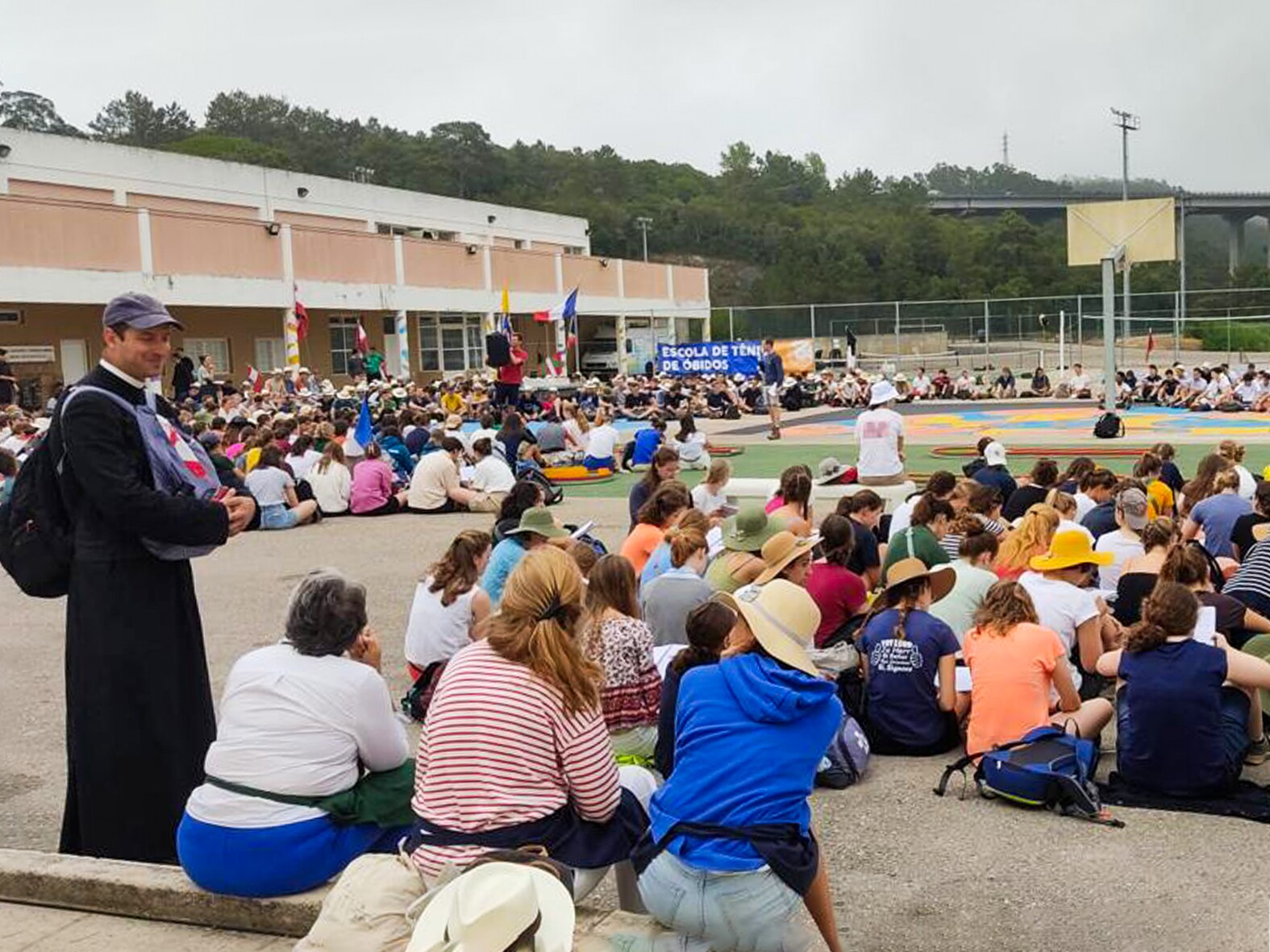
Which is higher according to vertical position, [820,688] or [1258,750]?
[820,688]

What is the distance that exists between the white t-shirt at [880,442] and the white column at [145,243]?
2504 cm

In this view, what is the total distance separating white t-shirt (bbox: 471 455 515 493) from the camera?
17.1m

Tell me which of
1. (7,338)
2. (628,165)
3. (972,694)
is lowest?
(972,694)

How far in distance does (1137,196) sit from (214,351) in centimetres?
14164

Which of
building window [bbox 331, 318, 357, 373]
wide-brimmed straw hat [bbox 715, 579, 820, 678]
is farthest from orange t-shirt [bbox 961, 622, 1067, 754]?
building window [bbox 331, 318, 357, 373]

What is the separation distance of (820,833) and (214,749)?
8.73 ft

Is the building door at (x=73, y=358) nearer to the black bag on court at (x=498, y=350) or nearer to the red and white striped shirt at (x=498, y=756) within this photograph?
the black bag on court at (x=498, y=350)

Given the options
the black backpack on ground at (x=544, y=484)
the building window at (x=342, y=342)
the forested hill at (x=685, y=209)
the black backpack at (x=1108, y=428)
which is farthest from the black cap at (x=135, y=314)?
the forested hill at (x=685, y=209)

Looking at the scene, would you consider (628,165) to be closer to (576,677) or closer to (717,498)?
(717,498)

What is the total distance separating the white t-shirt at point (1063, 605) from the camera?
23.3 ft

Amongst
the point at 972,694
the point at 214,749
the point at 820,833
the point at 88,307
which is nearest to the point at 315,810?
the point at 214,749

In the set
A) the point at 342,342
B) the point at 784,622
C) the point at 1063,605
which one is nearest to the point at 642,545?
the point at 1063,605

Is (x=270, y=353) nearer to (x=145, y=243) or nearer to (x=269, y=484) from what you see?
(x=145, y=243)

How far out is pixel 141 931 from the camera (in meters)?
4.57
